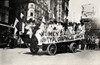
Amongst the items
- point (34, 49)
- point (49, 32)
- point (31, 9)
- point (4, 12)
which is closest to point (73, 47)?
point (49, 32)

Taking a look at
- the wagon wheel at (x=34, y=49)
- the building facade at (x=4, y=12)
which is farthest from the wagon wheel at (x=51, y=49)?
the building facade at (x=4, y=12)

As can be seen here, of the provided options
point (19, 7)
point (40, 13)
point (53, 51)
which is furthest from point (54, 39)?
point (19, 7)

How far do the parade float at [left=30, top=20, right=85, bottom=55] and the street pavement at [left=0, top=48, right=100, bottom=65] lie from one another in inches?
2.1

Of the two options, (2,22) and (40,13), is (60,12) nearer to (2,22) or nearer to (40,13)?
(40,13)

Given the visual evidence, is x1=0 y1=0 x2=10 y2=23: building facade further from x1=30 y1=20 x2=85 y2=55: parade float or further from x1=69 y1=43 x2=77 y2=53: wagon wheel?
x1=69 y1=43 x2=77 y2=53: wagon wheel

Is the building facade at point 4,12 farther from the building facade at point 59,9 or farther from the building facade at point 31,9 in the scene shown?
the building facade at point 59,9

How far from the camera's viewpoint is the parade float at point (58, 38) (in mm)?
2786

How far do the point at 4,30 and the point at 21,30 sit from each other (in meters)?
0.17

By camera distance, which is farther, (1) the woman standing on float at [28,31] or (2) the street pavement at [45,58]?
(1) the woman standing on float at [28,31]

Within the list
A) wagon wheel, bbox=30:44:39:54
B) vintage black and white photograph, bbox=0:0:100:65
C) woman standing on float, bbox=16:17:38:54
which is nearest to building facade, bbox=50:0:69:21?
vintage black and white photograph, bbox=0:0:100:65

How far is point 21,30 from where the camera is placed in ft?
9.36

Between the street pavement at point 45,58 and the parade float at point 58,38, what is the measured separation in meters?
0.05

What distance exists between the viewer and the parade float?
279 centimetres

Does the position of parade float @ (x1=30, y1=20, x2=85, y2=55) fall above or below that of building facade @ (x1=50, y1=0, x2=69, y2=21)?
below
